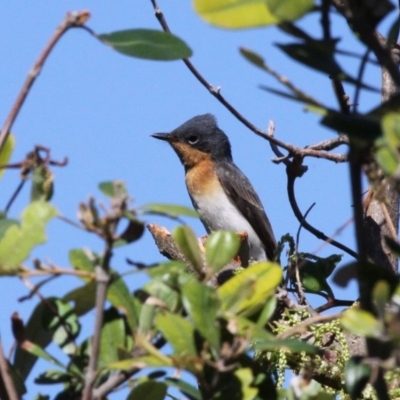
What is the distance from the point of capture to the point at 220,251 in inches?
52.1

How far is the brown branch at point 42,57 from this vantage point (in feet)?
4.04

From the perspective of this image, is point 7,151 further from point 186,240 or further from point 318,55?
point 318,55

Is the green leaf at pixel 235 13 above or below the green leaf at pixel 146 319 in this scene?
above

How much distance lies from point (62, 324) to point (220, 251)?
0.28m

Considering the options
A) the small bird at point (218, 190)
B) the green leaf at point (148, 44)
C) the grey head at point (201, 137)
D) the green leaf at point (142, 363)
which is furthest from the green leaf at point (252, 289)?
the grey head at point (201, 137)

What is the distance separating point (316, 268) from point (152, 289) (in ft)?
5.68

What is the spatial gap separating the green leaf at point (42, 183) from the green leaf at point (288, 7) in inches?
16.5

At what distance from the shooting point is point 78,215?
114 centimetres

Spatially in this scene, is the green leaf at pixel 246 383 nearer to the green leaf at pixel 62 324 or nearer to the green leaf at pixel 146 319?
the green leaf at pixel 146 319

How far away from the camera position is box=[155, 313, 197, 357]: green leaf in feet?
4.06

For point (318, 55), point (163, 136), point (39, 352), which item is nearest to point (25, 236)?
point (39, 352)

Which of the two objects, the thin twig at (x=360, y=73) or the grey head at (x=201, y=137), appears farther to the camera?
the grey head at (x=201, y=137)

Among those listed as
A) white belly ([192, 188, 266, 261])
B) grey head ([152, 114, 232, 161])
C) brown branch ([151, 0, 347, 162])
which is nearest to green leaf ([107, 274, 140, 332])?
brown branch ([151, 0, 347, 162])

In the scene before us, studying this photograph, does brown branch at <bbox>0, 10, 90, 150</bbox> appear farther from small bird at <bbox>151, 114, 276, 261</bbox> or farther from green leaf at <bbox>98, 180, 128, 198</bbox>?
small bird at <bbox>151, 114, 276, 261</bbox>
